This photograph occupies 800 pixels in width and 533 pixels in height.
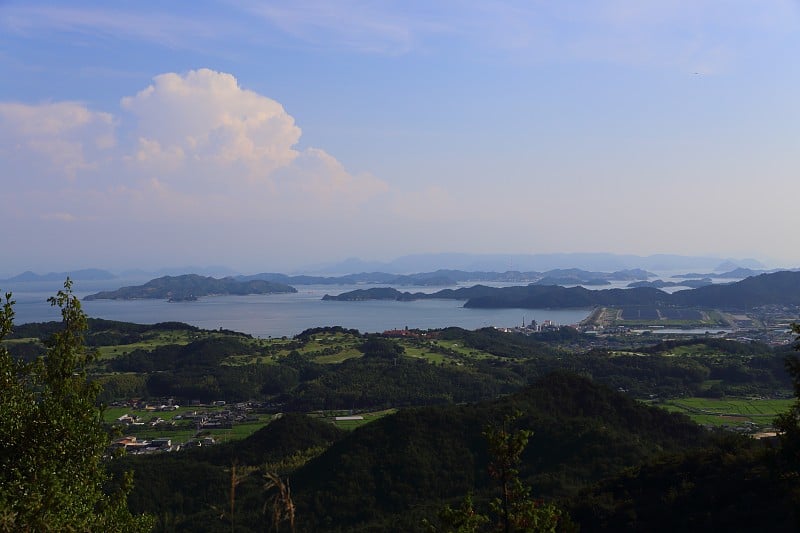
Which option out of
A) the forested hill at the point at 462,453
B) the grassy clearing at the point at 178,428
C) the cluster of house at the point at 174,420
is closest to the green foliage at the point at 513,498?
the forested hill at the point at 462,453

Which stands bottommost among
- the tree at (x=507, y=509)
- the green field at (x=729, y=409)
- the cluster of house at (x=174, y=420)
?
the cluster of house at (x=174, y=420)

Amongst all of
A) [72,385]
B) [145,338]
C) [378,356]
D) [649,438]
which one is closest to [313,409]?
[378,356]

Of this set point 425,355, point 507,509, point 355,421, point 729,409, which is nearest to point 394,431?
point 355,421

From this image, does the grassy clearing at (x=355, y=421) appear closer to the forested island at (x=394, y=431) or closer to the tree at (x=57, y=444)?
the forested island at (x=394, y=431)

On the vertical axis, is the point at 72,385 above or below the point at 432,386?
above

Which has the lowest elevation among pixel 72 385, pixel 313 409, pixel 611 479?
pixel 313 409

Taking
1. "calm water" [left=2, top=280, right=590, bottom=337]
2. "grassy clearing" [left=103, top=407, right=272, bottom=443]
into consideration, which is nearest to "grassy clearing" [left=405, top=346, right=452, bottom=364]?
"grassy clearing" [left=103, top=407, right=272, bottom=443]

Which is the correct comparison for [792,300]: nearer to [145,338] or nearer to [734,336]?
[734,336]

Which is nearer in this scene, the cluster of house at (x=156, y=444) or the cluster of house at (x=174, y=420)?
the cluster of house at (x=156, y=444)
